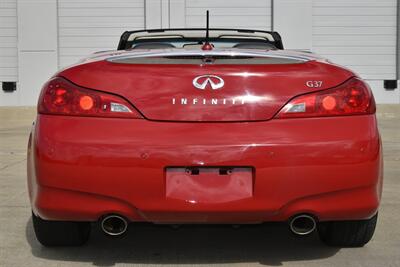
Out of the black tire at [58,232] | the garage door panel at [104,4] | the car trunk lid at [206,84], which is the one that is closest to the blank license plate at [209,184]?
the car trunk lid at [206,84]

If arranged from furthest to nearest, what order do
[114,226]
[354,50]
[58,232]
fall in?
[354,50] → [58,232] → [114,226]

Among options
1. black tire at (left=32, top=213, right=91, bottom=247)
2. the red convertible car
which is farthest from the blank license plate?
black tire at (left=32, top=213, right=91, bottom=247)

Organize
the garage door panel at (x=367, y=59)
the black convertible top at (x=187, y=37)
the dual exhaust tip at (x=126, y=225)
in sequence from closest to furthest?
1. the dual exhaust tip at (x=126, y=225)
2. the black convertible top at (x=187, y=37)
3. the garage door panel at (x=367, y=59)

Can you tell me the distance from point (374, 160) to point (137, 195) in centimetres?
120

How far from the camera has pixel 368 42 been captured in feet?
54.5

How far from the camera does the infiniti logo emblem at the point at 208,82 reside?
11.1 ft

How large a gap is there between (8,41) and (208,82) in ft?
46.4

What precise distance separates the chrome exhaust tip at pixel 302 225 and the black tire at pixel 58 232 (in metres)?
1.24

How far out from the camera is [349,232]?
394cm

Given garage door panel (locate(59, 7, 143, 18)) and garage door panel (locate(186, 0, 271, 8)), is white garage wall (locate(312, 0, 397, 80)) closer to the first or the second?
garage door panel (locate(186, 0, 271, 8))

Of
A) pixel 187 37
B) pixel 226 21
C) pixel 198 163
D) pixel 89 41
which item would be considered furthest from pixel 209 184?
pixel 89 41

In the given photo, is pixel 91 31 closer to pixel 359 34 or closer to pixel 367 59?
pixel 359 34

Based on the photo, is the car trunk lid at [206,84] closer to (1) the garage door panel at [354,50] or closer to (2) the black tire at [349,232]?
(2) the black tire at [349,232]

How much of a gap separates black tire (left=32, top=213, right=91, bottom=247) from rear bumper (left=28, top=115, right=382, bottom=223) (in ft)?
1.40
